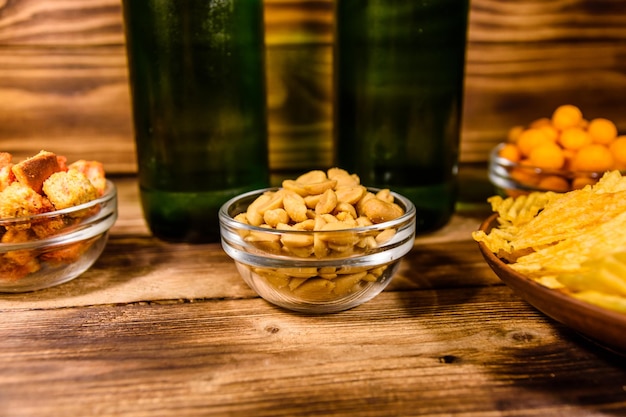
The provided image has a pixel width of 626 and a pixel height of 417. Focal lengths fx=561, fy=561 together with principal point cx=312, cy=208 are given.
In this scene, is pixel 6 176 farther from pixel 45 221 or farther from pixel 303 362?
pixel 303 362

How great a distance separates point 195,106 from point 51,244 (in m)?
0.25

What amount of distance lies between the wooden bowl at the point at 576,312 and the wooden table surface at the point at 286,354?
5 cm

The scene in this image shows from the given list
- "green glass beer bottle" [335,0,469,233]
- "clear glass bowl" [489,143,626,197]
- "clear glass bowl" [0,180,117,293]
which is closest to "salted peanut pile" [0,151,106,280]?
"clear glass bowl" [0,180,117,293]

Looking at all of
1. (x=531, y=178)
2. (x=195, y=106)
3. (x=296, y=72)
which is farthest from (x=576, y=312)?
(x=296, y=72)

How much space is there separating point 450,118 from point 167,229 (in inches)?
16.6

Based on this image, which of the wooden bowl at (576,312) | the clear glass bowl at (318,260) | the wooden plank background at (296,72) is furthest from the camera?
the wooden plank background at (296,72)

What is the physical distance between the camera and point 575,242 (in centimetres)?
50

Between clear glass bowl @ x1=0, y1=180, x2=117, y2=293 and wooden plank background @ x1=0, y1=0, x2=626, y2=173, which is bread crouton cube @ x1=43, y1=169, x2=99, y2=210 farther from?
wooden plank background @ x1=0, y1=0, x2=626, y2=173

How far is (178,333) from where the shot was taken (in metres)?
0.54

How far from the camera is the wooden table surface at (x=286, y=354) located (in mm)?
432

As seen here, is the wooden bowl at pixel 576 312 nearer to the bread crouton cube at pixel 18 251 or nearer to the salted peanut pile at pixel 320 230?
the salted peanut pile at pixel 320 230

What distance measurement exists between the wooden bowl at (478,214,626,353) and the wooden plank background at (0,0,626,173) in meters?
0.59

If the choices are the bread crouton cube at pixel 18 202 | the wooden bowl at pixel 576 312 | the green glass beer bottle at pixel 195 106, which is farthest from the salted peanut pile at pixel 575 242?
Answer: the bread crouton cube at pixel 18 202

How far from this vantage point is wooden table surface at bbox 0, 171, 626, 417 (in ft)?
1.42
